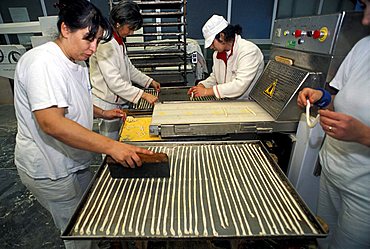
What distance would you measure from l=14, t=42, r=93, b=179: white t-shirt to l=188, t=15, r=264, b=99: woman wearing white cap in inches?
36.5

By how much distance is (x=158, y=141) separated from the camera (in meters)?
1.17

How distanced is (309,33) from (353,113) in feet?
1.66

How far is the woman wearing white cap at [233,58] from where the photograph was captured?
1600mm

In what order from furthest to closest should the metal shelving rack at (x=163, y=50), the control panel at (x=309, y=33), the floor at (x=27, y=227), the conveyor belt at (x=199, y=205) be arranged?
the metal shelving rack at (x=163, y=50)
the floor at (x=27, y=227)
the control panel at (x=309, y=33)
the conveyor belt at (x=199, y=205)

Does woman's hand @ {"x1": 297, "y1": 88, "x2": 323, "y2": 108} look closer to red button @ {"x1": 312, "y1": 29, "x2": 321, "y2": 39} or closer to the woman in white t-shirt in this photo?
the woman in white t-shirt

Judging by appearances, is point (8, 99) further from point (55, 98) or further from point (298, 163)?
point (298, 163)

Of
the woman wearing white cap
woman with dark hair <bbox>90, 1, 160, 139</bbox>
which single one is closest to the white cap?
the woman wearing white cap

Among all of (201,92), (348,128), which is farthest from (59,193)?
(348,128)

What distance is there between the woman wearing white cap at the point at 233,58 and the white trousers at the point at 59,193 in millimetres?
1050

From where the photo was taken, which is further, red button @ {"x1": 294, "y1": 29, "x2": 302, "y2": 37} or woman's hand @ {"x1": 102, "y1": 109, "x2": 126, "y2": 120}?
woman's hand @ {"x1": 102, "y1": 109, "x2": 126, "y2": 120}

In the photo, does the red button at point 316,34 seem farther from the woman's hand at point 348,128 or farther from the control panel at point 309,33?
the woman's hand at point 348,128

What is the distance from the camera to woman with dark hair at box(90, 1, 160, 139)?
5.10 ft

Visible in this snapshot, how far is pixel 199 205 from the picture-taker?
29.4 inches

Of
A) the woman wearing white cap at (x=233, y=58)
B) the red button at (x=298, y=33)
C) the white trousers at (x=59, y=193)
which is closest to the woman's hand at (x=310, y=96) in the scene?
the red button at (x=298, y=33)
